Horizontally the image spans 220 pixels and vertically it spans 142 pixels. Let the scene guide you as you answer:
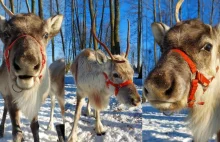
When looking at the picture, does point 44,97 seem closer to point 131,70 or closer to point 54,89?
point 54,89

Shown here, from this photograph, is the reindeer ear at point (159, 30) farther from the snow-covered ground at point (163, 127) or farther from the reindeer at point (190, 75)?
the snow-covered ground at point (163, 127)

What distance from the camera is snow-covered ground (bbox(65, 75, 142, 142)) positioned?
8.88 ft

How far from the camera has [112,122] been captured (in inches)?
112

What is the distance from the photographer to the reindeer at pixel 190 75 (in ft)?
5.64

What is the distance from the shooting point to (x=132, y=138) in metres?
2.77

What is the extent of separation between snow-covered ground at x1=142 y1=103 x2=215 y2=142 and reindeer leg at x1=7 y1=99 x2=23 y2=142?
1392 millimetres

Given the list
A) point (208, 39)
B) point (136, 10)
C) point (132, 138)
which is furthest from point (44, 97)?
point (208, 39)

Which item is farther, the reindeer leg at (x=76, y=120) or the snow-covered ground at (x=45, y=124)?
the snow-covered ground at (x=45, y=124)

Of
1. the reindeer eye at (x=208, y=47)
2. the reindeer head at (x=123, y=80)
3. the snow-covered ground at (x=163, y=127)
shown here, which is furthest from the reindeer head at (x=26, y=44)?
the reindeer eye at (x=208, y=47)

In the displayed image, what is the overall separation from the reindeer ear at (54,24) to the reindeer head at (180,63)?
1.13 meters

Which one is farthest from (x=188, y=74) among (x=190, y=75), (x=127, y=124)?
(x=127, y=124)

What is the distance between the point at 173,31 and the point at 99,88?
46.9 inches

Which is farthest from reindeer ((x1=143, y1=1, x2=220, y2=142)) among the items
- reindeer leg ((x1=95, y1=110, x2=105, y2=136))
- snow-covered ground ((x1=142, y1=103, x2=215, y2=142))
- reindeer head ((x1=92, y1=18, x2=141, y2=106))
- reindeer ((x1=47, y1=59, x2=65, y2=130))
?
reindeer ((x1=47, y1=59, x2=65, y2=130))

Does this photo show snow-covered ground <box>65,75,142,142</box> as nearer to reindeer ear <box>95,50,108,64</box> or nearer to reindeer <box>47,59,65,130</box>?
reindeer <box>47,59,65,130</box>
